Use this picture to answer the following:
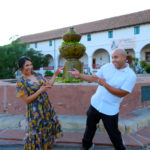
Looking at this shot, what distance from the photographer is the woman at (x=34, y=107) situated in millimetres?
2098

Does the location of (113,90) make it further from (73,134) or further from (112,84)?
(73,134)

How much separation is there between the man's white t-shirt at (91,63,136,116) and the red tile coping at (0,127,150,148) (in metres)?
0.98

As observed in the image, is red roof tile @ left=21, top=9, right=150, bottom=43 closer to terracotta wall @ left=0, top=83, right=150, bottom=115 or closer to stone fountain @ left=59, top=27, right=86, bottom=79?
stone fountain @ left=59, top=27, right=86, bottom=79

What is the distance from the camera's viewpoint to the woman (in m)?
2.10

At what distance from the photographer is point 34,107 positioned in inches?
85.5

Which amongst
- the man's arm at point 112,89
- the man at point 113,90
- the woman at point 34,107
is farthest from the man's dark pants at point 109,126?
the woman at point 34,107

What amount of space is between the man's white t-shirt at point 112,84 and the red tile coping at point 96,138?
0.98 m

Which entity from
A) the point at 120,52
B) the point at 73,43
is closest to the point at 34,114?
the point at 120,52

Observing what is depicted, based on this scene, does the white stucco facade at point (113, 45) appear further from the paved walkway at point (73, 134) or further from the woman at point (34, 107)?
the woman at point (34, 107)

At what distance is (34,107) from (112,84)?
1017 millimetres

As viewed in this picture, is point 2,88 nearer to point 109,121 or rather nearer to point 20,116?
point 20,116

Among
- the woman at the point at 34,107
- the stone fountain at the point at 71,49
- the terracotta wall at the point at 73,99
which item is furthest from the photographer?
the stone fountain at the point at 71,49

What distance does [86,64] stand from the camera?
24578 mm

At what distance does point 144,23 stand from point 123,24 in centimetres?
249
